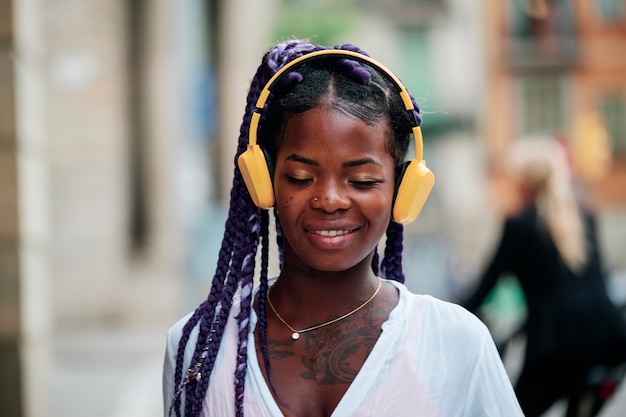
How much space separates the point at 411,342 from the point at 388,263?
0.35m

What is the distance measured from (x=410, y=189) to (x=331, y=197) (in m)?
0.22

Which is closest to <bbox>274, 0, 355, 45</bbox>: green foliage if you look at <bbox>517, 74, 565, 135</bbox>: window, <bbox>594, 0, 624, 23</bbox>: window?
<bbox>517, 74, 565, 135</bbox>: window

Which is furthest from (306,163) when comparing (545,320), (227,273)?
(545,320)

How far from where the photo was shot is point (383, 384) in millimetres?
2115

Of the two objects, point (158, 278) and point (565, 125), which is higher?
point (565, 125)

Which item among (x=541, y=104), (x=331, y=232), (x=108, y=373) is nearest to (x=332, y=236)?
(x=331, y=232)

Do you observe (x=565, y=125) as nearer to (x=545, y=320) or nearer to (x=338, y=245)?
(x=545, y=320)

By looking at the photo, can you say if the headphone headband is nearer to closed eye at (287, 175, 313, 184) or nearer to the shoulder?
closed eye at (287, 175, 313, 184)

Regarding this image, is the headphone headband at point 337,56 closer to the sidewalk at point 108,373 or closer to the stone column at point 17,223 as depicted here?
the stone column at point 17,223

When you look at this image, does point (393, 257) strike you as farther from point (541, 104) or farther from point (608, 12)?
point (608, 12)

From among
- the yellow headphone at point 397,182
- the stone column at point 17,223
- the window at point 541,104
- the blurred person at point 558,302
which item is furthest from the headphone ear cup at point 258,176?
the window at point 541,104

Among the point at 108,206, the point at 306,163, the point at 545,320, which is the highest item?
the point at 306,163

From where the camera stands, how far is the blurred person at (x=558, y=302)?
4602mm

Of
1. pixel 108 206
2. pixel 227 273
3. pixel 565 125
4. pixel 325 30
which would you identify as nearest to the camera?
pixel 227 273
